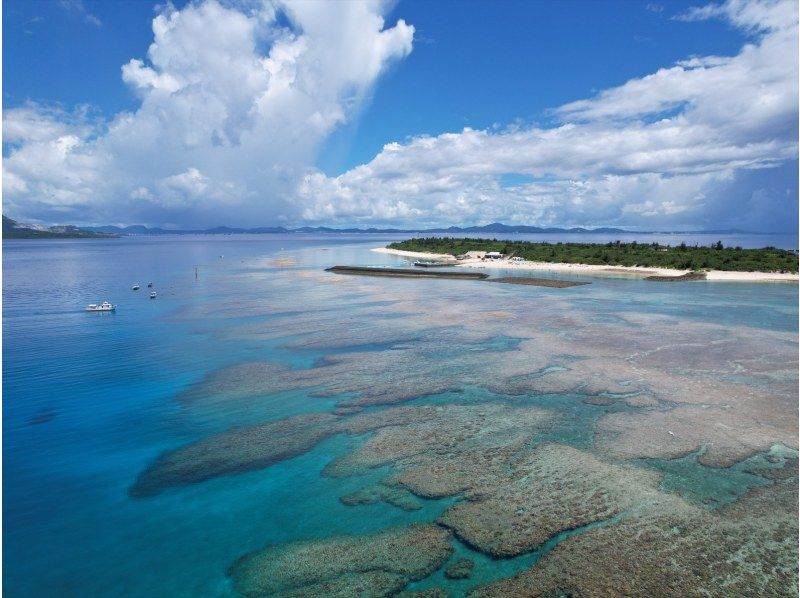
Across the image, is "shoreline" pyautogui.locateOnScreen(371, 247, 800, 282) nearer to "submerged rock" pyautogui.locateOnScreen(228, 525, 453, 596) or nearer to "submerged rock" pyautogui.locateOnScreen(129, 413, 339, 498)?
"submerged rock" pyautogui.locateOnScreen(129, 413, 339, 498)

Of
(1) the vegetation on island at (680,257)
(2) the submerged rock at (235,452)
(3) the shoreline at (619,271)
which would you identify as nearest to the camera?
(2) the submerged rock at (235,452)

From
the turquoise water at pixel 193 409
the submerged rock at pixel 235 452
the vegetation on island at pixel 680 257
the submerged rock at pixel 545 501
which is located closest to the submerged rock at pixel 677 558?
the submerged rock at pixel 545 501

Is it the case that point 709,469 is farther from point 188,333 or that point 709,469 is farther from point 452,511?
point 188,333

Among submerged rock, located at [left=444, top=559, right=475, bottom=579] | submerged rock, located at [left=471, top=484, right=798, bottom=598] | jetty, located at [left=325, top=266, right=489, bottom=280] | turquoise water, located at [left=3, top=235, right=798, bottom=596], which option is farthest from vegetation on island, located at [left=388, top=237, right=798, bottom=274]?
submerged rock, located at [left=444, top=559, right=475, bottom=579]

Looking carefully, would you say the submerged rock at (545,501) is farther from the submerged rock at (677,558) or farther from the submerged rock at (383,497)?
the submerged rock at (383,497)

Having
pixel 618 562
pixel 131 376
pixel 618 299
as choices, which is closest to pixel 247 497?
pixel 618 562

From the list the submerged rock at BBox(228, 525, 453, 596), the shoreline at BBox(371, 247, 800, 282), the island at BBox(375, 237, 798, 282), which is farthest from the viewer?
the island at BBox(375, 237, 798, 282)

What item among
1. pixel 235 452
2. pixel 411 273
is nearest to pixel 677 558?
pixel 235 452
